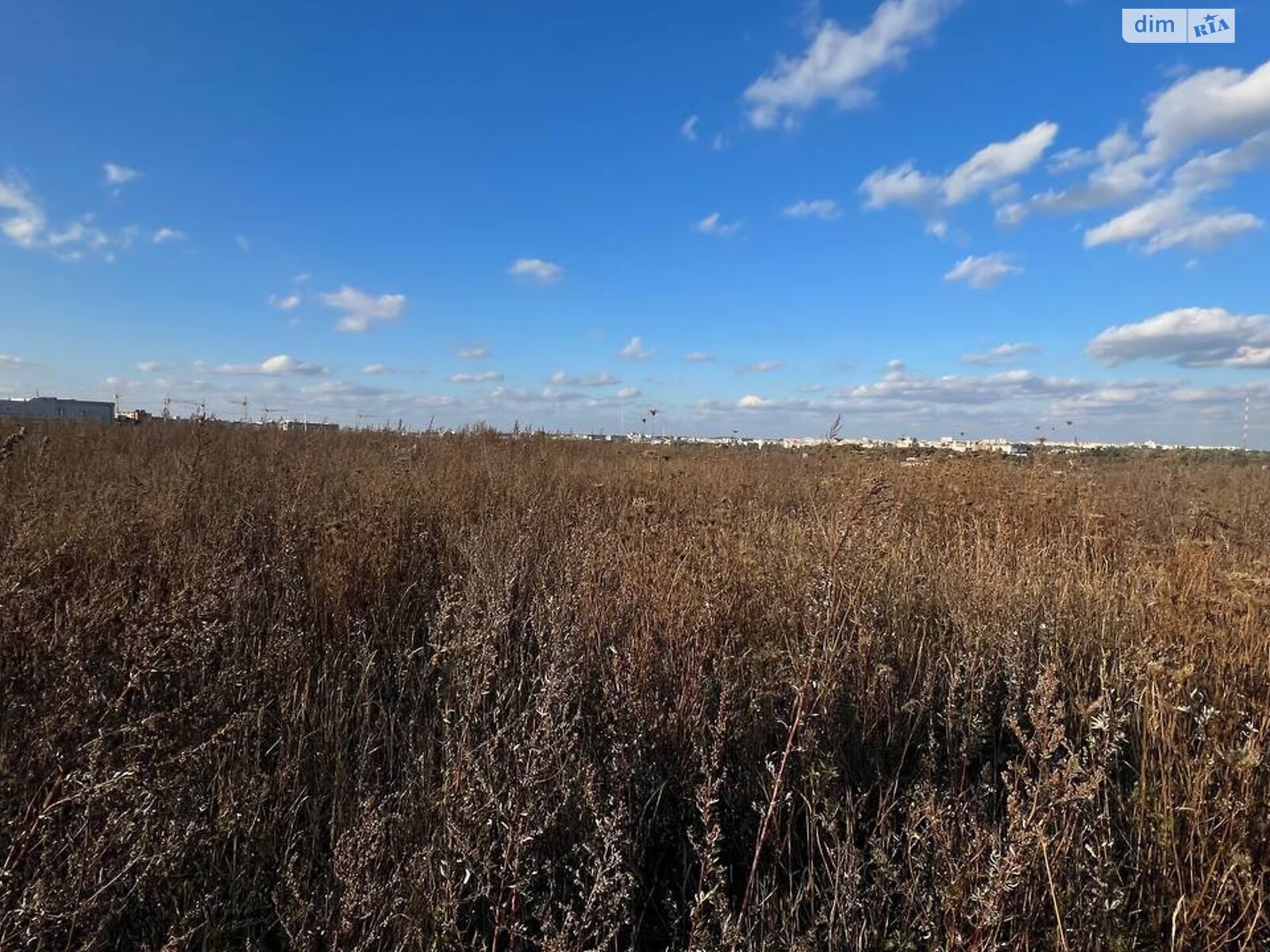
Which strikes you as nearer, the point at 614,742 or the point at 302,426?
the point at 614,742

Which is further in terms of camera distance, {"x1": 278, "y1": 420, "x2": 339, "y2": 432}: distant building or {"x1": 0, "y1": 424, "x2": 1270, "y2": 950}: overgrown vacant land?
{"x1": 278, "y1": 420, "x2": 339, "y2": 432}: distant building

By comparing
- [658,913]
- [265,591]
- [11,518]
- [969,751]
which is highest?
[11,518]

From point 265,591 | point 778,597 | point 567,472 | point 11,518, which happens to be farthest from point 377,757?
point 567,472

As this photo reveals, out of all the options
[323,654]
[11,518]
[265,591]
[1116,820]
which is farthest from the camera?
[11,518]

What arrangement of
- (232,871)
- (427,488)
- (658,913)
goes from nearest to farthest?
(232,871) < (658,913) < (427,488)

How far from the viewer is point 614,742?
196 centimetres

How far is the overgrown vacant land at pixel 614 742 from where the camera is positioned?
4.93ft

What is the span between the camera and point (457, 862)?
143cm

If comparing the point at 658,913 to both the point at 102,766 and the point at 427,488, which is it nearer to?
the point at 102,766

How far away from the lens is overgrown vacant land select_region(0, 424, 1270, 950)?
1.50 m

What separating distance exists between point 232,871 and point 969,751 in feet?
7.65

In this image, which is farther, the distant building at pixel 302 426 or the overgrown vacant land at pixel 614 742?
Result: the distant building at pixel 302 426

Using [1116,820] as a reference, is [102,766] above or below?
above

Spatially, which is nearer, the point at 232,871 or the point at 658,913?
the point at 232,871
